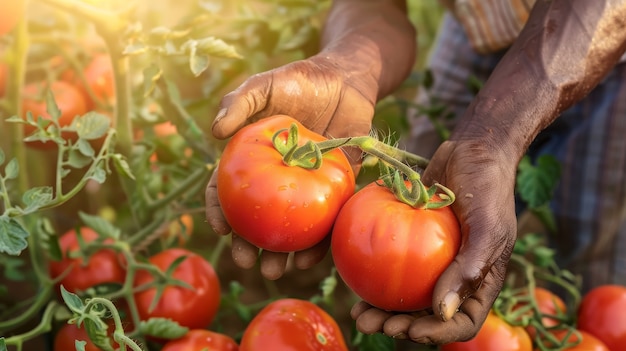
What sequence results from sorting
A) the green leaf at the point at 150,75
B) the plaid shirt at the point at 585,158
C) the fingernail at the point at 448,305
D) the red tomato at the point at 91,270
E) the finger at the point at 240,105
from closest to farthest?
the fingernail at the point at 448,305 → the finger at the point at 240,105 → the green leaf at the point at 150,75 → the red tomato at the point at 91,270 → the plaid shirt at the point at 585,158

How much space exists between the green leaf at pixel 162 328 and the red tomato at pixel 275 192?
23 cm

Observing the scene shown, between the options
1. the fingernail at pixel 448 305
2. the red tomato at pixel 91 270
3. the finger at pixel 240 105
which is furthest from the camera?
the red tomato at pixel 91 270

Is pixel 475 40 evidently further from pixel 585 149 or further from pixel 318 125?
pixel 318 125

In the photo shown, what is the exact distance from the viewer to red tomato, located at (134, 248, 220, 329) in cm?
143

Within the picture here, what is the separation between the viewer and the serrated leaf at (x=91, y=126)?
4.29 ft

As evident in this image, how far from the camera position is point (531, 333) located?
1446mm

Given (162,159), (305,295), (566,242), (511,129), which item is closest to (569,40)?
(511,129)

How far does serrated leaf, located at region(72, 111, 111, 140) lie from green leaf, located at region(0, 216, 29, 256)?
0.23m

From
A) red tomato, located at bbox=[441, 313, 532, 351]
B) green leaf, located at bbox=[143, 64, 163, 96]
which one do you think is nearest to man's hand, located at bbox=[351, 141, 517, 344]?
red tomato, located at bbox=[441, 313, 532, 351]

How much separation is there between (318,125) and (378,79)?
293 mm

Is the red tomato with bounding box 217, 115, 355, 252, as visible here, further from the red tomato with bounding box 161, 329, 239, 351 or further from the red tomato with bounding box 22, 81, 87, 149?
the red tomato with bounding box 22, 81, 87, 149

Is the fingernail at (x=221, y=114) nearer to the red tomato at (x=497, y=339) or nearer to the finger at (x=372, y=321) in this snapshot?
the finger at (x=372, y=321)

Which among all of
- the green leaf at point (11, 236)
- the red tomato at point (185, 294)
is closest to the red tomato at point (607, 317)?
the red tomato at point (185, 294)

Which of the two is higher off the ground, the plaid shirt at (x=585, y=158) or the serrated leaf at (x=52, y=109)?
the serrated leaf at (x=52, y=109)
